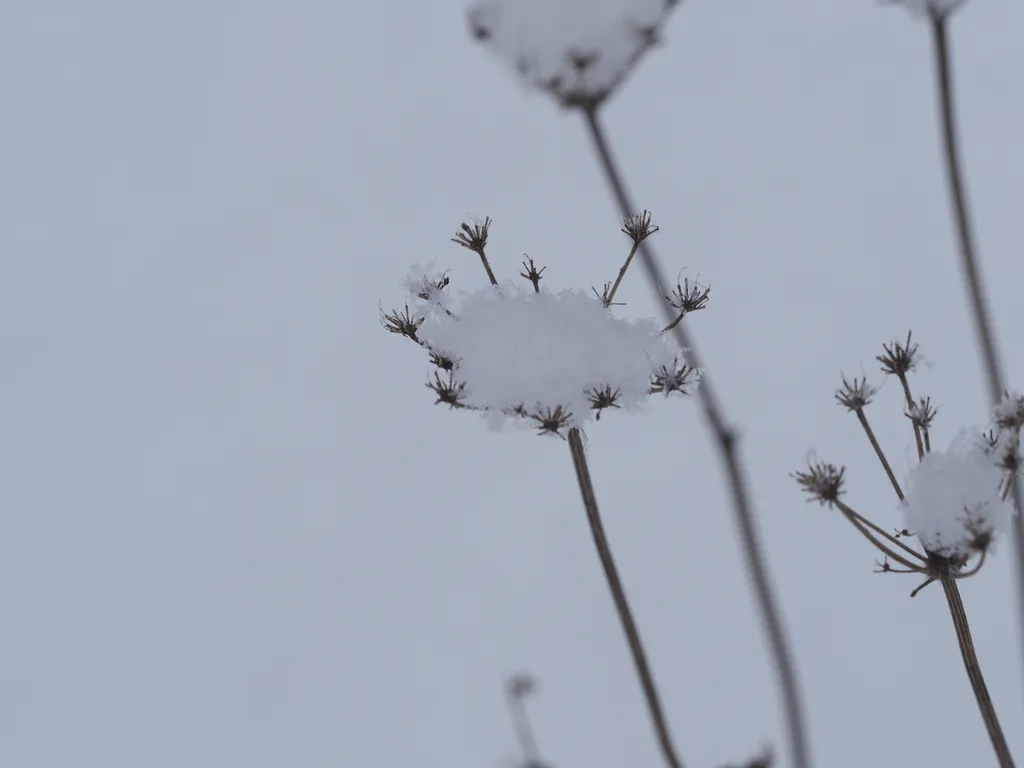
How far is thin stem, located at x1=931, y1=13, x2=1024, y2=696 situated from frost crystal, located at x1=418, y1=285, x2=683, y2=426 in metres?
1.34

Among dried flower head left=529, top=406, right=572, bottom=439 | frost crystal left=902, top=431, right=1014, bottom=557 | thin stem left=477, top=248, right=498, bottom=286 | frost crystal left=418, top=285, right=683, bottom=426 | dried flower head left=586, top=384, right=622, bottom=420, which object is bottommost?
frost crystal left=902, top=431, right=1014, bottom=557

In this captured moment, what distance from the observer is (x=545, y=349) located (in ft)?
10.2

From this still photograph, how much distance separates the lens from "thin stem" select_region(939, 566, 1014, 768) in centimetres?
250

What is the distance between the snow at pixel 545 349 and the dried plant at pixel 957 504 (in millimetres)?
628

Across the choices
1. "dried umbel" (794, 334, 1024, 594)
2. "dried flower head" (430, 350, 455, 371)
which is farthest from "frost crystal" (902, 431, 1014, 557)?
"dried flower head" (430, 350, 455, 371)

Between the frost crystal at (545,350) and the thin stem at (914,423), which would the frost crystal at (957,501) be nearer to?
the thin stem at (914,423)

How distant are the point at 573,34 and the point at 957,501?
5.78ft

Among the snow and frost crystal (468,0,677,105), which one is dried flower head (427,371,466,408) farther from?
frost crystal (468,0,677,105)

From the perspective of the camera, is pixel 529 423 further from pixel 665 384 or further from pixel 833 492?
pixel 833 492

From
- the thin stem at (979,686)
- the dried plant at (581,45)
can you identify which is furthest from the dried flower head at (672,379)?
the dried plant at (581,45)

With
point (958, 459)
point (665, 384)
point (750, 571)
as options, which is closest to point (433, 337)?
point (665, 384)

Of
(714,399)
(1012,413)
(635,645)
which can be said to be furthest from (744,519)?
(1012,413)

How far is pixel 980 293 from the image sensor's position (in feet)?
5.39

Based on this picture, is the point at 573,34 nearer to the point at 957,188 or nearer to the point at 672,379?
the point at 957,188
